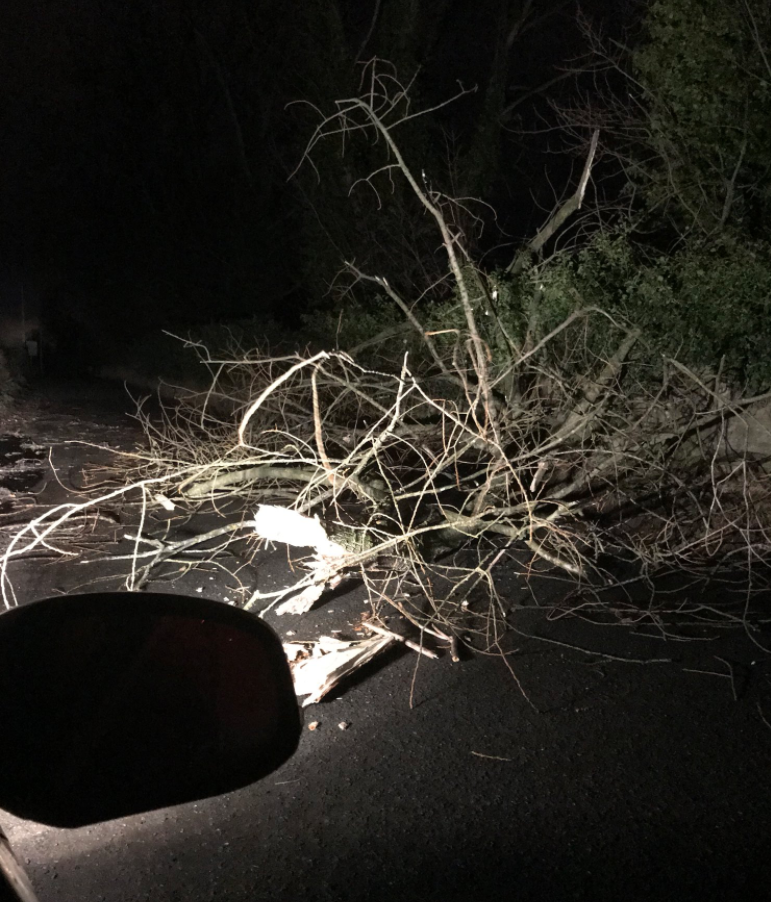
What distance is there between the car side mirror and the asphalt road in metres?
1.23

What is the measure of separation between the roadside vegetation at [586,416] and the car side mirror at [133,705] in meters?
3.50

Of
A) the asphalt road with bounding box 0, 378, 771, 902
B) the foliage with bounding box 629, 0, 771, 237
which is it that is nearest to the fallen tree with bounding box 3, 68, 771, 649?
the asphalt road with bounding box 0, 378, 771, 902

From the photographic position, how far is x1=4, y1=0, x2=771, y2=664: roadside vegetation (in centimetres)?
696

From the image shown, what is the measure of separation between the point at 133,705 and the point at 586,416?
18.9 feet

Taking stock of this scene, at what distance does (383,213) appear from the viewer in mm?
15820

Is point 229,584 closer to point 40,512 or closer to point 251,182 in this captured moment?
point 40,512

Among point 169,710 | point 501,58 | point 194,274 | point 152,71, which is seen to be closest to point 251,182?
point 194,274

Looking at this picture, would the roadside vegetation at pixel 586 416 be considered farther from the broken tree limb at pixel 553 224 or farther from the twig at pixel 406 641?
the twig at pixel 406 641

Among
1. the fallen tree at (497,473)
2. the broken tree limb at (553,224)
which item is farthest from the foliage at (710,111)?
the fallen tree at (497,473)

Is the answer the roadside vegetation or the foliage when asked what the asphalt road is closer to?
the roadside vegetation

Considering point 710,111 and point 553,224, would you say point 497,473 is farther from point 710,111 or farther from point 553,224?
point 710,111

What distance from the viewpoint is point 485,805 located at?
420 cm

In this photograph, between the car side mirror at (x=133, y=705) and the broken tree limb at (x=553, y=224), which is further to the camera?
the broken tree limb at (x=553, y=224)

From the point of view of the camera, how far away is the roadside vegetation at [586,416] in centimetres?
696
